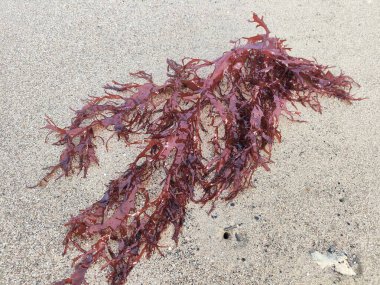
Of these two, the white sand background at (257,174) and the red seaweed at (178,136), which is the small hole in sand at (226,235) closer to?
the white sand background at (257,174)

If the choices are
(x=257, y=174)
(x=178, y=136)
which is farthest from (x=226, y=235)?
(x=178, y=136)

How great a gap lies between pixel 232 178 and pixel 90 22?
1175 millimetres

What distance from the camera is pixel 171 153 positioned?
Answer: 1.78m

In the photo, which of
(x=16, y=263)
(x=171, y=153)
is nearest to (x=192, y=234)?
(x=171, y=153)

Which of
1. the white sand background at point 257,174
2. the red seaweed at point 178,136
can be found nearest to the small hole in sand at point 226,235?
the white sand background at point 257,174

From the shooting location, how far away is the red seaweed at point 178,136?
1.57 m

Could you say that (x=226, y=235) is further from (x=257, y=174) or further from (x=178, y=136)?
(x=178, y=136)

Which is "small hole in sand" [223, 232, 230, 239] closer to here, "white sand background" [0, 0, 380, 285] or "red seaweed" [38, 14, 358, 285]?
"white sand background" [0, 0, 380, 285]

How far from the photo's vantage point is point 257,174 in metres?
1.75

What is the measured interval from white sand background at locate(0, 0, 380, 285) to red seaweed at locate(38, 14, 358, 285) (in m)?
0.06

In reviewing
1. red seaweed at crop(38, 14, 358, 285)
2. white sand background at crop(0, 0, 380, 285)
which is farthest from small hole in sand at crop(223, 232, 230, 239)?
red seaweed at crop(38, 14, 358, 285)

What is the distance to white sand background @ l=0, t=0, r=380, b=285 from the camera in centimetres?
154

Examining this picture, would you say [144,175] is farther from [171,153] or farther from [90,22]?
[90,22]

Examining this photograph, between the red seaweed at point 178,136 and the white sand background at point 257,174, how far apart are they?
0.06 meters
